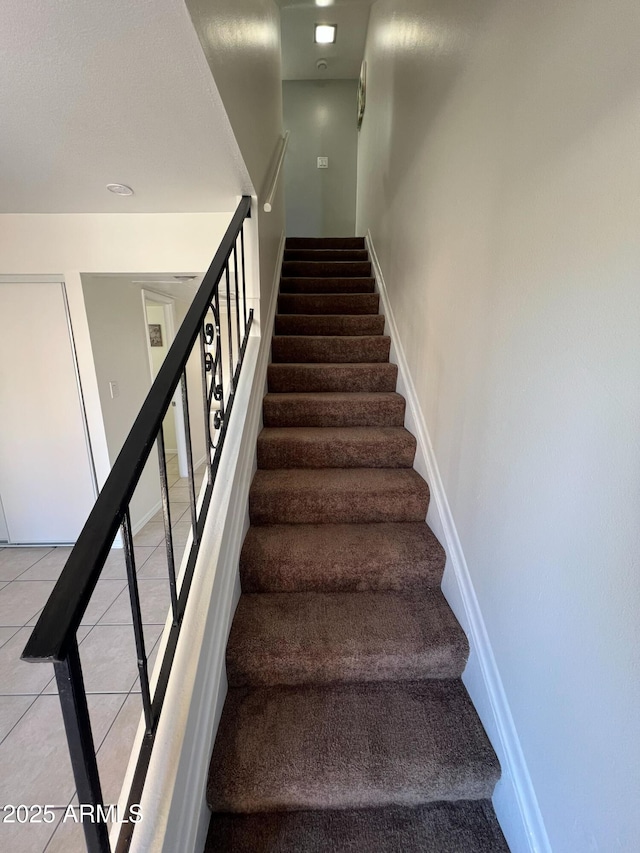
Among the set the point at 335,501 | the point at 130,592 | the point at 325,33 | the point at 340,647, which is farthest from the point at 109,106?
the point at 325,33

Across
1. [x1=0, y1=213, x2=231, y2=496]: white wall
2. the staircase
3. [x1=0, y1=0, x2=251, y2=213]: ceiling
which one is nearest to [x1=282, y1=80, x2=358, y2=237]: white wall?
[x1=0, y1=213, x2=231, y2=496]: white wall

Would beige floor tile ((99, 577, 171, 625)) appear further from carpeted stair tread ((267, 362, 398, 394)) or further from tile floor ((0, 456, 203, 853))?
carpeted stair tread ((267, 362, 398, 394))

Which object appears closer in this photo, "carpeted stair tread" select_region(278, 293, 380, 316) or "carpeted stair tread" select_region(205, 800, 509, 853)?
"carpeted stair tread" select_region(205, 800, 509, 853)

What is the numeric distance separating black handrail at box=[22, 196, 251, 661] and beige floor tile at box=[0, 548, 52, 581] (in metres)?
2.53

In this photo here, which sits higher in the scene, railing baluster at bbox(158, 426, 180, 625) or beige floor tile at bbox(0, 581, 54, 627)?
railing baluster at bbox(158, 426, 180, 625)

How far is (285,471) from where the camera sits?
176cm

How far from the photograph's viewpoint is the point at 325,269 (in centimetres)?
313

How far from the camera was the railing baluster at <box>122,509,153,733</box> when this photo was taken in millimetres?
715

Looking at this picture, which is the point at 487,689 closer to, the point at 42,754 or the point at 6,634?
the point at 42,754

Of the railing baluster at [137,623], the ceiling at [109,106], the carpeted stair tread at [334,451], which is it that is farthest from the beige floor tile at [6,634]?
the ceiling at [109,106]

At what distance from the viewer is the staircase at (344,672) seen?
95cm

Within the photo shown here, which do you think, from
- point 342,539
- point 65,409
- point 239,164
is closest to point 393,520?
point 342,539

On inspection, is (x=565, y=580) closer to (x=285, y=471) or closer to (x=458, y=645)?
(x=458, y=645)

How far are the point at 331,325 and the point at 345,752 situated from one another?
7.34 ft
